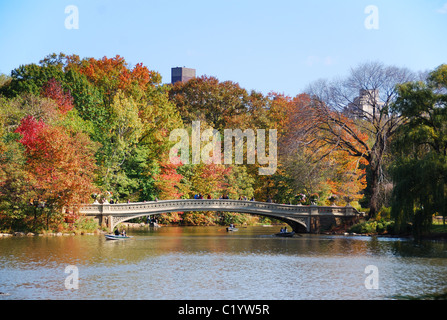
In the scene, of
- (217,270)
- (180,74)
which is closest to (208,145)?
(217,270)

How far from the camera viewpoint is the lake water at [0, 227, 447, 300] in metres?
22.7

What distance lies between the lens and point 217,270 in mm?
28469

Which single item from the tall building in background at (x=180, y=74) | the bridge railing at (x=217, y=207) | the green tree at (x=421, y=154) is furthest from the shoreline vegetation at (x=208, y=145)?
the tall building in background at (x=180, y=74)

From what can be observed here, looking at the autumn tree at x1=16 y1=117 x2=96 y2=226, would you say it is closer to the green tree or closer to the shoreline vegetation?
the shoreline vegetation

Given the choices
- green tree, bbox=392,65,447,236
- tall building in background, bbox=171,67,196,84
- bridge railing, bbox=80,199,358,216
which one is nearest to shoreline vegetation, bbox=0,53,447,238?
green tree, bbox=392,65,447,236

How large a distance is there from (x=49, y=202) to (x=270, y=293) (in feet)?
88.8

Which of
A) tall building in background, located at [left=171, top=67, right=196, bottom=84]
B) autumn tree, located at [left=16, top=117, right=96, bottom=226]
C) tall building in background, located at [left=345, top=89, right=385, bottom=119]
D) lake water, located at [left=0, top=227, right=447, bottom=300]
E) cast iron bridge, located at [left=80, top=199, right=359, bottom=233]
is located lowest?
lake water, located at [left=0, top=227, right=447, bottom=300]

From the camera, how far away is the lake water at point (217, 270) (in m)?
22.7

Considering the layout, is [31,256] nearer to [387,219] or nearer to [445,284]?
[445,284]

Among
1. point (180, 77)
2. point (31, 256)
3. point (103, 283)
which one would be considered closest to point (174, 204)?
point (31, 256)

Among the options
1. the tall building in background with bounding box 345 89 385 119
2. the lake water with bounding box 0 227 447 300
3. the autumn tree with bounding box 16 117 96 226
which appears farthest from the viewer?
the tall building in background with bounding box 345 89 385 119

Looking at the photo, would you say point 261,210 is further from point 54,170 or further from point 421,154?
point 54,170

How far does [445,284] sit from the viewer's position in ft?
79.6

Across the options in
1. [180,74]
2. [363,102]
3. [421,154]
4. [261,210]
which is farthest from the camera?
[180,74]
